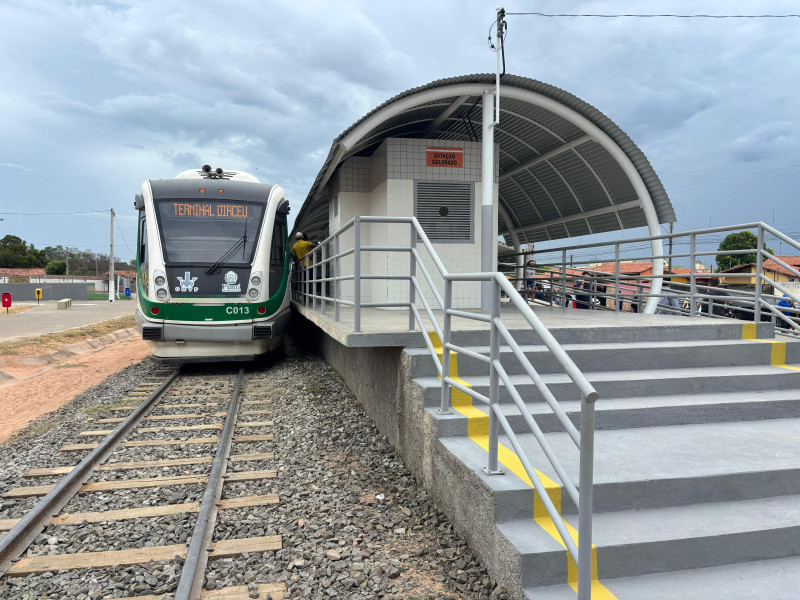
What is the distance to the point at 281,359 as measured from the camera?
1188 cm

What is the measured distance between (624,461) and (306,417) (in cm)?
428

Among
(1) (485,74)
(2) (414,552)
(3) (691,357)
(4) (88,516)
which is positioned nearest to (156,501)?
(4) (88,516)

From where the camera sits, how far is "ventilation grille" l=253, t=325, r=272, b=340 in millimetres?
9461

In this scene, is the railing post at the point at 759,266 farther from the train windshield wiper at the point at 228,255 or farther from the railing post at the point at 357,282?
the train windshield wiper at the point at 228,255

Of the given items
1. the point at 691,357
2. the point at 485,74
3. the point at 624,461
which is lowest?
the point at 624,461

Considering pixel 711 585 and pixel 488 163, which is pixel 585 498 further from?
pixel 488 163

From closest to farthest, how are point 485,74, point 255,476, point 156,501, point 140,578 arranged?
point 140,578 → point 156,501 → point 255,476 → point 485,74

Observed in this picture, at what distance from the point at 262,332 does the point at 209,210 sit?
2370mm

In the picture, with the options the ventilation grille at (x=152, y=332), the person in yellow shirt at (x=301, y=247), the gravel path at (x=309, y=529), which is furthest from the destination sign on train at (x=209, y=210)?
the gravel path at (x=309, y=529)

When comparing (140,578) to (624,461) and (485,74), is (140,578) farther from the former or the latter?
(485,74)

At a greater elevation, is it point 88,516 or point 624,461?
point 624,461

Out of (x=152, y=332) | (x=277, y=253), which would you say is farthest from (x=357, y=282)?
(x=152, y=332)

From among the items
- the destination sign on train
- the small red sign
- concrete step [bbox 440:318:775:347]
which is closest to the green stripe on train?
the destination sign on train

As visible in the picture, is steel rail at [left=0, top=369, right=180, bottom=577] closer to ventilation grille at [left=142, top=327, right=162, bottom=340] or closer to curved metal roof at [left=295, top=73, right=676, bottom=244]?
ventilation grille at [left=142, top=327, right=162, bottom=340]
